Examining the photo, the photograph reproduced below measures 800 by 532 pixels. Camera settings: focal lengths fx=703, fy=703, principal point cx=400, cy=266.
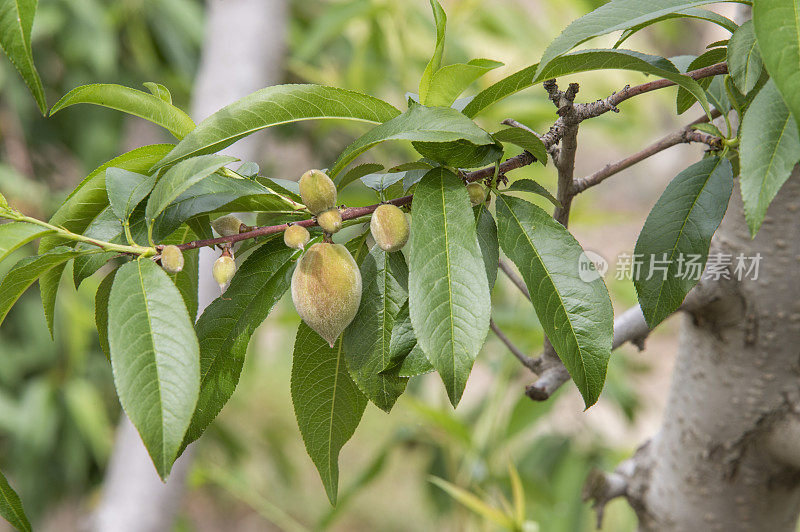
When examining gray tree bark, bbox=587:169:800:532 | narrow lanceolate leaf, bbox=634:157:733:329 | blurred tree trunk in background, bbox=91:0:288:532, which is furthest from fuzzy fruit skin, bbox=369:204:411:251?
blurred tree trunk in background, bbox=91:0:288:532

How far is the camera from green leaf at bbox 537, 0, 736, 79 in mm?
239

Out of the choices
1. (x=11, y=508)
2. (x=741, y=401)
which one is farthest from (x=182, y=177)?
(x=741, y=401)

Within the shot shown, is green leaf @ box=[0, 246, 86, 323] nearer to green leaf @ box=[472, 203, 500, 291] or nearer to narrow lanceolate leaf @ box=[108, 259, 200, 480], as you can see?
narrow lanceolate leaf @ box=[108, 259, 200, 480]

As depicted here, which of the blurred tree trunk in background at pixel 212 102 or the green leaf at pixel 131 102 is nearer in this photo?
the green leaf at pixel 131 102

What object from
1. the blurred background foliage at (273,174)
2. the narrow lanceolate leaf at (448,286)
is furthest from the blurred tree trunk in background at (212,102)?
the narrow lanceolate leaf at (448,286)

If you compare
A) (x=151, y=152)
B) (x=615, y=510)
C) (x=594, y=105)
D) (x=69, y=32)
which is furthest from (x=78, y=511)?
(x=594, y=105)

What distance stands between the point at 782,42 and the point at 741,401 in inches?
13.1

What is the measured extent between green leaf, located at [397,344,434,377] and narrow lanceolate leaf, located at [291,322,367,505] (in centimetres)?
5

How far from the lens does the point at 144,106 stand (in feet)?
0.96

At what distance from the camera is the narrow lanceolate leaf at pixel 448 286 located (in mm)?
245

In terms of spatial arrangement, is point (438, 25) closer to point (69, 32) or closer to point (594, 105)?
point (594, 105)

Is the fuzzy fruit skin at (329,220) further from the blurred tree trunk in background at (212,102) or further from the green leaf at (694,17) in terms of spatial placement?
the blurred tree trunk in background at (212,102)

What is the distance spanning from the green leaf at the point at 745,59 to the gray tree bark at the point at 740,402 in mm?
195

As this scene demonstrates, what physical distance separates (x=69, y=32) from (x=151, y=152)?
1.14 metres
